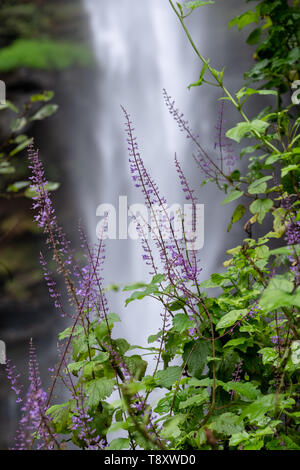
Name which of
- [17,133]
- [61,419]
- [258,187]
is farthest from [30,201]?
[61,419]

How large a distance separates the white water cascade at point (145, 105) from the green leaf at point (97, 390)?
1.82m

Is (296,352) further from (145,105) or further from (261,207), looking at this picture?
(145,105)

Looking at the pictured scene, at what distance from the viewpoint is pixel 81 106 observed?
10.6 ft

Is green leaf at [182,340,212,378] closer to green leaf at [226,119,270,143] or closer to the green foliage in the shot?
green leaf at [226,119,270,143]

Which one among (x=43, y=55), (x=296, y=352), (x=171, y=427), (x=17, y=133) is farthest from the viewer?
(x=43, y=55)

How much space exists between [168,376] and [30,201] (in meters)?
2.43

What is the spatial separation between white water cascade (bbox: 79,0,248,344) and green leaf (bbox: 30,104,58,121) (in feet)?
1.01

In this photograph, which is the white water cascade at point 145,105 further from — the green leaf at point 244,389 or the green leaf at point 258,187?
the green leaf at point 244,389

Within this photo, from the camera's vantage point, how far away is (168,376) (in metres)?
0.95

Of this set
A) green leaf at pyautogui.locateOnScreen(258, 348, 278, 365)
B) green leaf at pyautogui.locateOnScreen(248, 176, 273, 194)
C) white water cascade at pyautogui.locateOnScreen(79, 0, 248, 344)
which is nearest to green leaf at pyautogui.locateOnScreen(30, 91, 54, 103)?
white water cascade at pyautogui.locateOnScreen(79, 0, 248, 344)

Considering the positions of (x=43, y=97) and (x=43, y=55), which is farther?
(x=43, y=55)

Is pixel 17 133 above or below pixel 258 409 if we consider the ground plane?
above

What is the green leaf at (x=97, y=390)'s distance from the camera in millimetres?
882

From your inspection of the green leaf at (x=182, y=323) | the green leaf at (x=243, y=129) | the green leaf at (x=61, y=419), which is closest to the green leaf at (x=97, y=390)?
the green leaf at (x=61, y=419)
